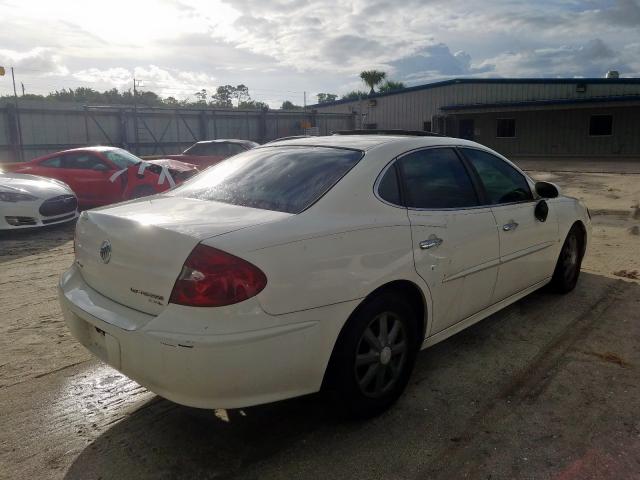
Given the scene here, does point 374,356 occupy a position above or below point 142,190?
below

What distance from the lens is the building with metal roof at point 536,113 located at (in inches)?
972

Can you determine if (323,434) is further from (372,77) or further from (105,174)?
(372,77)

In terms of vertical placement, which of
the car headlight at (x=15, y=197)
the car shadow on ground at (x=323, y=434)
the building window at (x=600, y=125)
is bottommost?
the car shadow on ground at (x=323, y=434)

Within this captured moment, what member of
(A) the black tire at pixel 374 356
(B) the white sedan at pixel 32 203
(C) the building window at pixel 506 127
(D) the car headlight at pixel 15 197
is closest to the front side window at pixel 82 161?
(B) the white sedan at pixel 32 203

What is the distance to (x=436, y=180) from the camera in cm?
346

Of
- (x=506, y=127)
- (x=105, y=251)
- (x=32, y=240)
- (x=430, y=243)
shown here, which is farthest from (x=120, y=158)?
(x=506, y=127)

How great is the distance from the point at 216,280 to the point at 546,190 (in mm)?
3263

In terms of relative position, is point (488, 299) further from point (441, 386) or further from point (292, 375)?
point (292, 375)

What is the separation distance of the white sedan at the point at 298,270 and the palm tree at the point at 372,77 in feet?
144

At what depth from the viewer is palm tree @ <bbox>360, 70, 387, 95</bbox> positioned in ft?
149

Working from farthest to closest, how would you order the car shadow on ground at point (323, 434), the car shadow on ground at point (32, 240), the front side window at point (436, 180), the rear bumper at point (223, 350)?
the car shadow on ground at point (32, 240), the front side window at point (436, 180), the car shadow on ground at point (323, 434), the rear bumper at point (223, 350)

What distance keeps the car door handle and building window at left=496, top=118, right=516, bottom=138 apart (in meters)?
27.1

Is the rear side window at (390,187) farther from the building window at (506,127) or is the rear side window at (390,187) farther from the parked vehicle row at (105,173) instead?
the building window at (506,127)

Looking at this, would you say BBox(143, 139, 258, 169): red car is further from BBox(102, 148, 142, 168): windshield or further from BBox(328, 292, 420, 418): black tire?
BBox(328, 292, 420, 418): black tire
